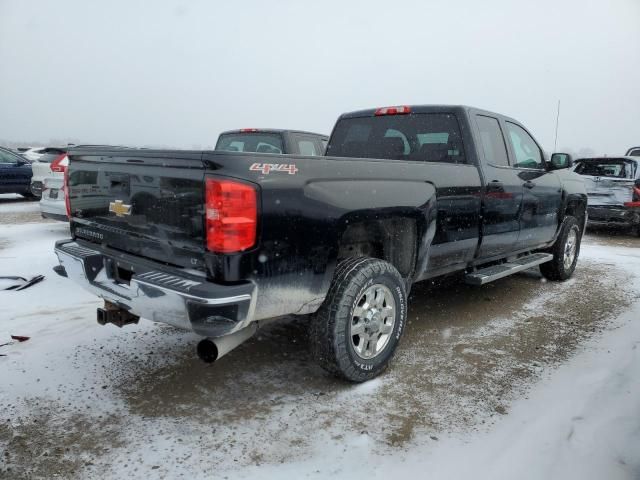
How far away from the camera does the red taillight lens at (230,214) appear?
2350mm

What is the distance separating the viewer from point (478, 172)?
4.09m

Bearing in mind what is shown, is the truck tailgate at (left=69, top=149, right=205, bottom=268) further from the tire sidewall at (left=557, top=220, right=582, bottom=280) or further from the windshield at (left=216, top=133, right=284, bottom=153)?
the tire sidewall at (left=557, top=220, right=582, bottom=280)

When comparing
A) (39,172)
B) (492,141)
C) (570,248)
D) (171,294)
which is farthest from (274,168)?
(39,172)

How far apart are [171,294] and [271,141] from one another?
4963mm

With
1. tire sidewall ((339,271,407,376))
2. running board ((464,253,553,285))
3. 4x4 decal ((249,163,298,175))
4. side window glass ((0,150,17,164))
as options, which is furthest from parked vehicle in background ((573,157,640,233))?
side window glass ((0,150,17,164))

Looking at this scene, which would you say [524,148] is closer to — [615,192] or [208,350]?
[208,350]

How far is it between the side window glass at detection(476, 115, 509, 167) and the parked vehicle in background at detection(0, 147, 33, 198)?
502 inches

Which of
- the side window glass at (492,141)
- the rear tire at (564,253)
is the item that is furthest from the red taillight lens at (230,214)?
the rear tire at (564,253)

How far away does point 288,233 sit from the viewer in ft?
8.41

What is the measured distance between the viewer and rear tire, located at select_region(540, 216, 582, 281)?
19.4 ft

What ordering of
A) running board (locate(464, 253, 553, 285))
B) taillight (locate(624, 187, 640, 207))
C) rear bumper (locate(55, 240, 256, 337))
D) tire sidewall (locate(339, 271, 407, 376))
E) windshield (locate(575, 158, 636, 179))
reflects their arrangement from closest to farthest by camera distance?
rear bumper (locate(55, 240, 256, 337)), tire sidewall (locate(339, 271, 407, 376)), running board (locate(464, 253, 553, 285)), taillight (locate(624, 187, 640, 207)), windshield (locate(575, 158, 636, 179))

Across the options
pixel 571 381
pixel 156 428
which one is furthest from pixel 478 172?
pixel 156 428

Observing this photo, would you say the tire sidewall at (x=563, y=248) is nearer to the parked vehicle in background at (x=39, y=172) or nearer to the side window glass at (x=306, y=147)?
the side window glass at (x=306, y=147)

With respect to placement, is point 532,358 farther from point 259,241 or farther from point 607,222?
point 607,222
